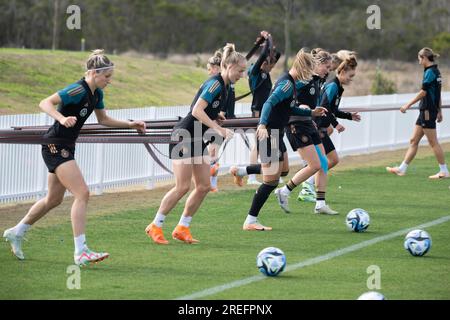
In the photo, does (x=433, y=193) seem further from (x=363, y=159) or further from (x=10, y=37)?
(x=10, y=37)

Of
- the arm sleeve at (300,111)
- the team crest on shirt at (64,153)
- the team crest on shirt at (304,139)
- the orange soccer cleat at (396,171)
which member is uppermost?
the arm sleeve at (300,111)

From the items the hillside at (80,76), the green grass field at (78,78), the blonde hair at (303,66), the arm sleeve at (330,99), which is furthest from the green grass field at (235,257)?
the hillside at (80,76)

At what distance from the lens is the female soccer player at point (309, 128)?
1365 centimetres

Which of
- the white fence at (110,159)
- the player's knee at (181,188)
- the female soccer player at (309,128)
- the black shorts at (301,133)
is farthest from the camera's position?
the white fence at (110,159)

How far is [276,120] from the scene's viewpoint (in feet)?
41.9

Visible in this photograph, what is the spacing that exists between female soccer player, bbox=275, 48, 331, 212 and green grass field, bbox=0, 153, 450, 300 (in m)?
0.73

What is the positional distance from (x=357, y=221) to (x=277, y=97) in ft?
5.72

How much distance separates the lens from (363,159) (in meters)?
23.7

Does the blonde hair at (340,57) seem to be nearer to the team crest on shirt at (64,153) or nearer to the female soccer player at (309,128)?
the female soccer player at (309,128)

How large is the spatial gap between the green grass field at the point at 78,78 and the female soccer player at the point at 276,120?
14.2m

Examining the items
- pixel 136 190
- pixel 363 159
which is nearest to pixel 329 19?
pixel 363 159
